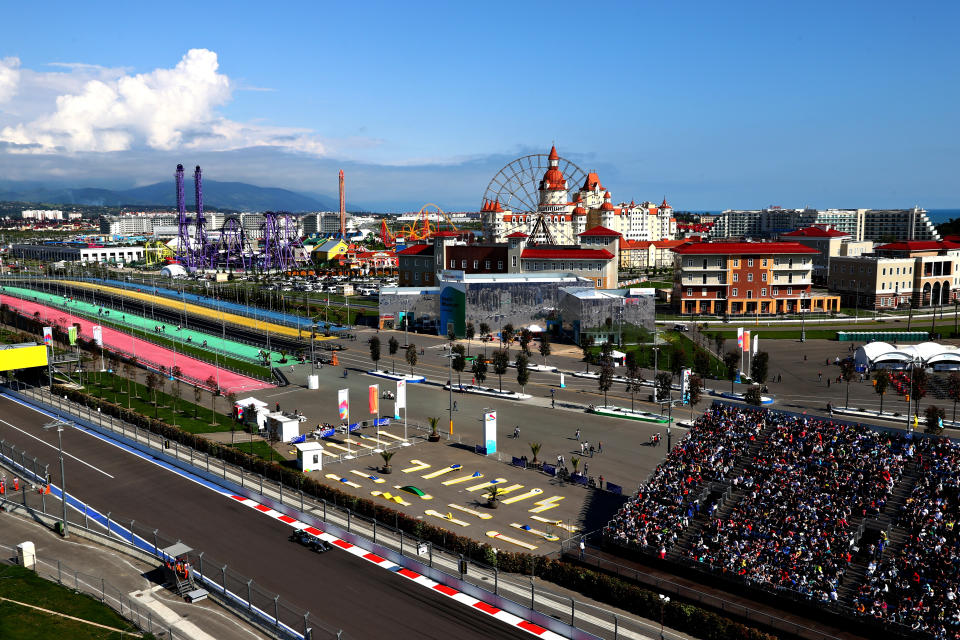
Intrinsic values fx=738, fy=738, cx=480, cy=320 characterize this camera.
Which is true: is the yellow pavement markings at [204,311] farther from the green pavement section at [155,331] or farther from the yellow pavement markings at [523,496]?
the yellow pavement markings at [523,496]

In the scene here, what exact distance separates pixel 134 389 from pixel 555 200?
92.5m

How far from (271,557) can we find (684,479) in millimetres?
20176

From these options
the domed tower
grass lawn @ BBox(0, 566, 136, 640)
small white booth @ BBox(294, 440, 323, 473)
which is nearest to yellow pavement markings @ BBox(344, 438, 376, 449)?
small white booth @ BBox(294, 440, 323, 473)

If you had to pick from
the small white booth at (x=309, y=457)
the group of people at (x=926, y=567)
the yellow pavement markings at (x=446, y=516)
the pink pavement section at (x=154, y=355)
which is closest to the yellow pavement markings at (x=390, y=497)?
the yellow pavement markings at (x=446, y=516)

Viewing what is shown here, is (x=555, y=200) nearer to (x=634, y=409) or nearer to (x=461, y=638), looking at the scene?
(x=634, y=409)

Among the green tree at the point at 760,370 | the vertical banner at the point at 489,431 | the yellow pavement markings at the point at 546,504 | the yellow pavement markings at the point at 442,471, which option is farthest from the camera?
the green tree at the point at 760,370

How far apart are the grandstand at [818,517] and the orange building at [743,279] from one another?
2916 inches

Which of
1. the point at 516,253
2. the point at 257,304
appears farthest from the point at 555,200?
the point at 257,304

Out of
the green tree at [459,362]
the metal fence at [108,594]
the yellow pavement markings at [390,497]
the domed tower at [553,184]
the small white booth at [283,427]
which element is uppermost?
the domed tower at [553,184]

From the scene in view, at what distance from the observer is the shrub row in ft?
88.3

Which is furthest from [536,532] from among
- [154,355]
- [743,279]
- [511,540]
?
[743,279]

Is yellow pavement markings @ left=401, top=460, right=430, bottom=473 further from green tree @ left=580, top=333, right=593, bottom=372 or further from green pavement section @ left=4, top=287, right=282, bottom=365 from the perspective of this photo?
green pavement section @ left=4, top=287, right=282, bottom=365

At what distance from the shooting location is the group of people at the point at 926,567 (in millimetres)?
25812

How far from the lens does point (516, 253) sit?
112875mm
